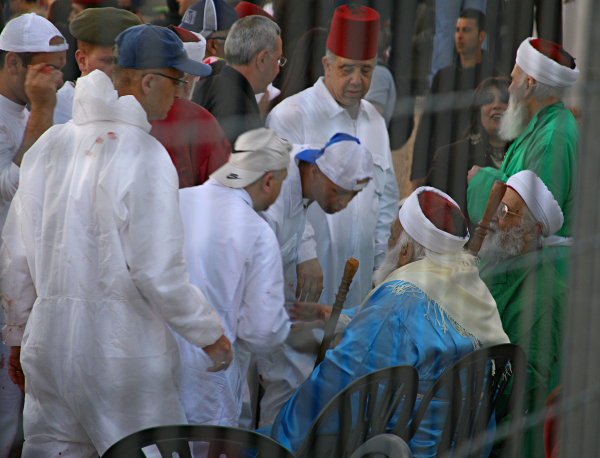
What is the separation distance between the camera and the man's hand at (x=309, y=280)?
173cm

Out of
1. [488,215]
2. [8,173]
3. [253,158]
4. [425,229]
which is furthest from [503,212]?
[8,173]

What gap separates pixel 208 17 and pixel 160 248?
1.79ft

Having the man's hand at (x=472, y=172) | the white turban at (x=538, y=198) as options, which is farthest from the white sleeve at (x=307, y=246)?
the white turban at (x=538, y=198)

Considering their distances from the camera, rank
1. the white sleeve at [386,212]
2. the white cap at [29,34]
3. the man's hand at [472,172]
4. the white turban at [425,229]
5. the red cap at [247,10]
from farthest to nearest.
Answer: the man's hand at [472,172]
the white turban at [425,229]
the white sleeve at [386,212]
the red cap at [247,10]
the white cap at [29,34]

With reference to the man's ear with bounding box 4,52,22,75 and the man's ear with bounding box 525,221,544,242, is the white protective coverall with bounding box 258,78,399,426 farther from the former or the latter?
the man's ear with bounding box 525,221,544,242

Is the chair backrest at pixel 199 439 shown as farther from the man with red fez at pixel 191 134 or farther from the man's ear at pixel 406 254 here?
the man's ear at pixel 406 254

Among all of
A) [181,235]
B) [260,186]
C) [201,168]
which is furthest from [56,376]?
[260,186]

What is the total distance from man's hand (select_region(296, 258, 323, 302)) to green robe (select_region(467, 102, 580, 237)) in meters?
0.86

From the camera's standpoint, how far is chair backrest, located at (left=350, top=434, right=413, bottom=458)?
1.61 m

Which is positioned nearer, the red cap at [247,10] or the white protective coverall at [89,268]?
the white protective coverall at [89,268]

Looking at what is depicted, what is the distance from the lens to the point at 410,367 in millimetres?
1887

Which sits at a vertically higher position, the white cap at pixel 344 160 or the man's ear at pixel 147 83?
the man's ear at pixel 147 83

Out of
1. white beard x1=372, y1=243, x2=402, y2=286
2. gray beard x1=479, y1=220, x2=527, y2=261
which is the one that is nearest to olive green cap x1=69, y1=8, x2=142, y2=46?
white beard x1=372, y1=243, x2=402, y2=286

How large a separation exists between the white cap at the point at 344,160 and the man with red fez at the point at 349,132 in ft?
0.07
